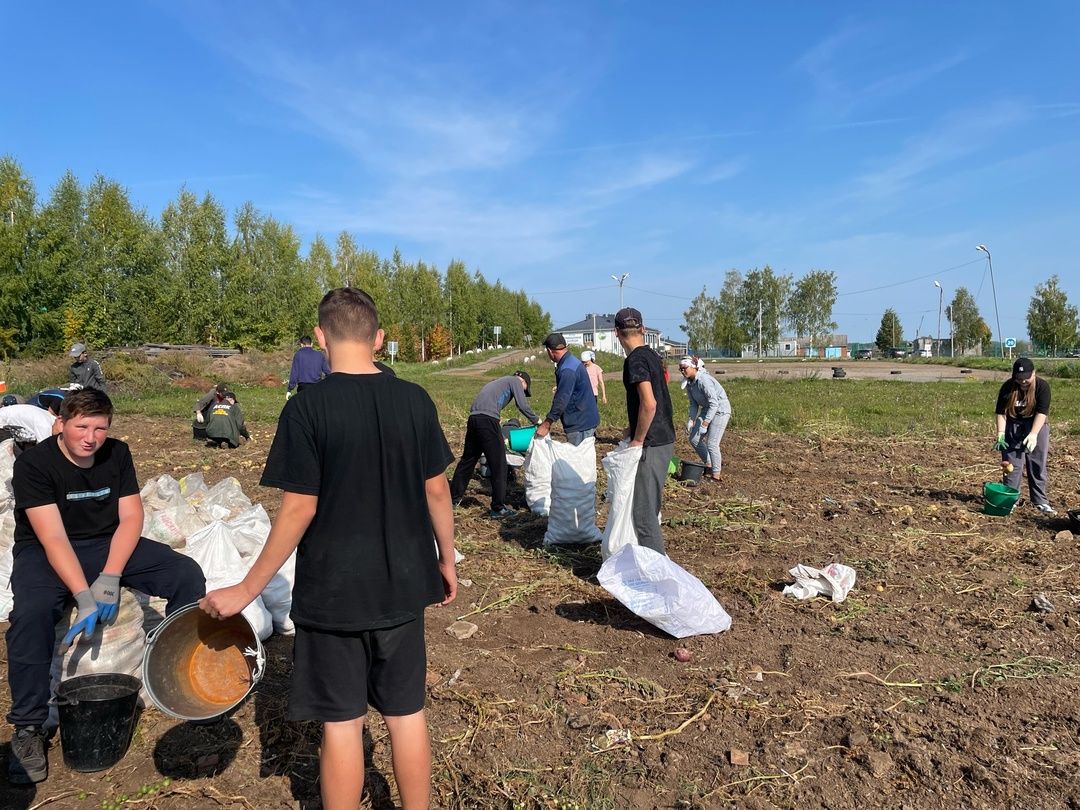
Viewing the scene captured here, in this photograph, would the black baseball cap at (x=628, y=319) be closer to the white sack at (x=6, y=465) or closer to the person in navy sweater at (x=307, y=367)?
the white sack at (x=6, y=465)

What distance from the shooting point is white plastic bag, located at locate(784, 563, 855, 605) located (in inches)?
192

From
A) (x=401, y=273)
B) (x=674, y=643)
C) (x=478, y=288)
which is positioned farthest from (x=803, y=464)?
(x=478, y=288)

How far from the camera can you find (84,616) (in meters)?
3.13

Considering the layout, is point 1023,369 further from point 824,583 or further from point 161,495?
point 161,495

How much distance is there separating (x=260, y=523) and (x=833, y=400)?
57.2ft

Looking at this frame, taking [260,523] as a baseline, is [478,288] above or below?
above

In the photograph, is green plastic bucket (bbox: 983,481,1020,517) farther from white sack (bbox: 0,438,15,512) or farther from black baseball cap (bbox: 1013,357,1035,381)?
white sack (bbox: 0,438,15,512)

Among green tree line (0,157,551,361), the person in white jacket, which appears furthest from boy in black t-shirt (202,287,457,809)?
green tree line (0,157,551,361)

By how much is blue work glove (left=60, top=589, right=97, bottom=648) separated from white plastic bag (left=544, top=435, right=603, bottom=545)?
362 cm

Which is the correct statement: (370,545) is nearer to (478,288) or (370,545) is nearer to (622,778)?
(622,778)

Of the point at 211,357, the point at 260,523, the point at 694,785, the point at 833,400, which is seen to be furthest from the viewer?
the point at 211,357

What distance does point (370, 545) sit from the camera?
2.29 meters

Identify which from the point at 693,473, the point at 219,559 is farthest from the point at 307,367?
the point at 219,559

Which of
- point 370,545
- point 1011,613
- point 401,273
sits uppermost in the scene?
point 401,273
